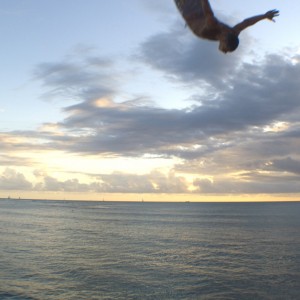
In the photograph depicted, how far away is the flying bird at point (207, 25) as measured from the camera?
71.0 inches

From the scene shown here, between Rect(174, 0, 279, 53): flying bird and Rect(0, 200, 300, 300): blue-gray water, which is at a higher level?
Rect(174, 0, 279, 53): flying bird

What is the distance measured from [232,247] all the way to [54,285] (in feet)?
101

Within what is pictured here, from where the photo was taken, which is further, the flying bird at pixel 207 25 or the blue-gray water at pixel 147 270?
the blue-gray water at pixel 147 270

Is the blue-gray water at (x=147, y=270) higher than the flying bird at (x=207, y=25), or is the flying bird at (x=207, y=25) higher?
the flying bird at (x=207, y=25)

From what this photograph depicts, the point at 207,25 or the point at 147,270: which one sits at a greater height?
the point at 207,25

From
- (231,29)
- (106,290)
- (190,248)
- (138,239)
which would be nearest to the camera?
(231,29)

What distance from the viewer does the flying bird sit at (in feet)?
5.91

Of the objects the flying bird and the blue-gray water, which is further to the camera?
the blue-gray water

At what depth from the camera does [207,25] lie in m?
1.83

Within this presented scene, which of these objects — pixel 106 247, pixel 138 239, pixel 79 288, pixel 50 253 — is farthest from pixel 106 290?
pixel 138 239

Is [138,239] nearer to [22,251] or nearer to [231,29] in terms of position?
[22,251]

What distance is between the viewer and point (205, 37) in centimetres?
195

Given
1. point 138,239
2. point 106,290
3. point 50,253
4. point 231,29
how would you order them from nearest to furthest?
point 231,29 < point 106,290 < point 50,253 < point 138,239

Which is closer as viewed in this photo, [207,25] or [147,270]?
[207,25]
